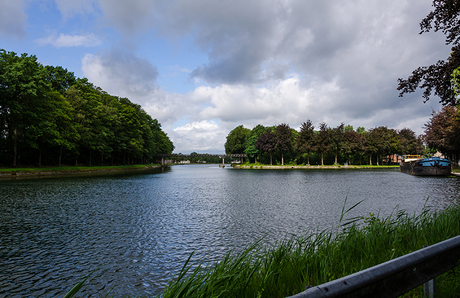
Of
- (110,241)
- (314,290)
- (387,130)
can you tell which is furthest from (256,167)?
(314,290)

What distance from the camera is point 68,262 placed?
307 inches

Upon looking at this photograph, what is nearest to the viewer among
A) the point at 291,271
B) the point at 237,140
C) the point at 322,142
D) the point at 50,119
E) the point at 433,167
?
the point at 291,271

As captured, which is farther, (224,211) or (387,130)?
(387,130)

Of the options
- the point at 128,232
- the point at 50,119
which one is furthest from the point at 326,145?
the point at 128,232

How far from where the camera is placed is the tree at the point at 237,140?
12241 cm

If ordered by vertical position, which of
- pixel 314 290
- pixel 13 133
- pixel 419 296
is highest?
pixel 13 133

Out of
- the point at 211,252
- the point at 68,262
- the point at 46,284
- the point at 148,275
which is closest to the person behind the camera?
the point at 46,284

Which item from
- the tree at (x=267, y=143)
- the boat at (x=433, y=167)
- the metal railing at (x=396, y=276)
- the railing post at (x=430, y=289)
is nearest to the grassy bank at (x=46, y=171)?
the metal railing at (x=396, y=276)

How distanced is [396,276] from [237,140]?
396 feet

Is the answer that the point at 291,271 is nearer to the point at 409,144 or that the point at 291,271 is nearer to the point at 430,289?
the point at 430,289

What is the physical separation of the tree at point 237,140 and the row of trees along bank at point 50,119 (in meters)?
→ 59.3

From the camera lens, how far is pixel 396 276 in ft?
7.80

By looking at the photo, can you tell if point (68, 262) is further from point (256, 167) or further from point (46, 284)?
point (256, 167)

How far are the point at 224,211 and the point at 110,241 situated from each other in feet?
23.4
